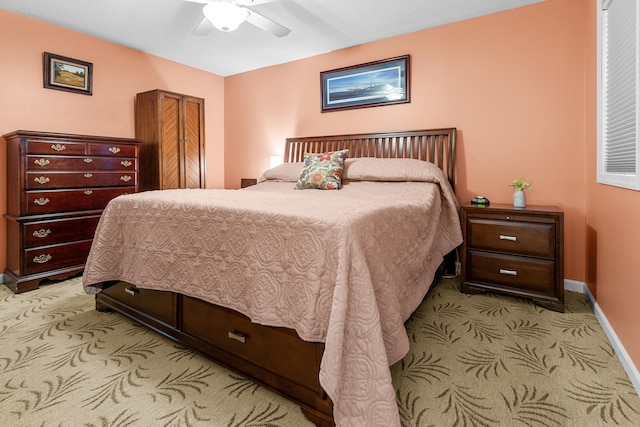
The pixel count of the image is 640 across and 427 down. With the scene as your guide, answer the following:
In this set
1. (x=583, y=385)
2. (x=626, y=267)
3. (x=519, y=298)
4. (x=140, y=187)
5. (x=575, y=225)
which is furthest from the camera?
(x=140, y=187)

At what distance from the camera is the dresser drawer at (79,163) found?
280cm

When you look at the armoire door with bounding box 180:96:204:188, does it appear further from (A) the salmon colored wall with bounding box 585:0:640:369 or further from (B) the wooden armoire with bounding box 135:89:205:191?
(A) the salmon colored wall with bounding box 585:0:640:369

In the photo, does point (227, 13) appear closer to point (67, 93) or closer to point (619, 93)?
point (67, 93)

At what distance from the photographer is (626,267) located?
167 cm

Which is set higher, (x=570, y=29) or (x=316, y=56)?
(x=316, y=56)

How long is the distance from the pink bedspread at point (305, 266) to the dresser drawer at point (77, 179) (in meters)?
1.27

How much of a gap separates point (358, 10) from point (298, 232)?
254 centimetres

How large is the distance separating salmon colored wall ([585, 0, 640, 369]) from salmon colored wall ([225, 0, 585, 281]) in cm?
13

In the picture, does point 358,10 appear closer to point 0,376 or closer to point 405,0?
point 405,0

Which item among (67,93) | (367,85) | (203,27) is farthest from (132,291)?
(367,85)

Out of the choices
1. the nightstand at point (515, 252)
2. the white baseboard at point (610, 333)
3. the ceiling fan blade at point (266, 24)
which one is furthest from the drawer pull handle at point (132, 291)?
Result: the white baseboard at point (610, 333)

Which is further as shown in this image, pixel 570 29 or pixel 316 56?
pixel 316 56

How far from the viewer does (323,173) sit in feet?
9.77

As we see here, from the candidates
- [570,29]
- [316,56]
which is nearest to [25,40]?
[316,56]
